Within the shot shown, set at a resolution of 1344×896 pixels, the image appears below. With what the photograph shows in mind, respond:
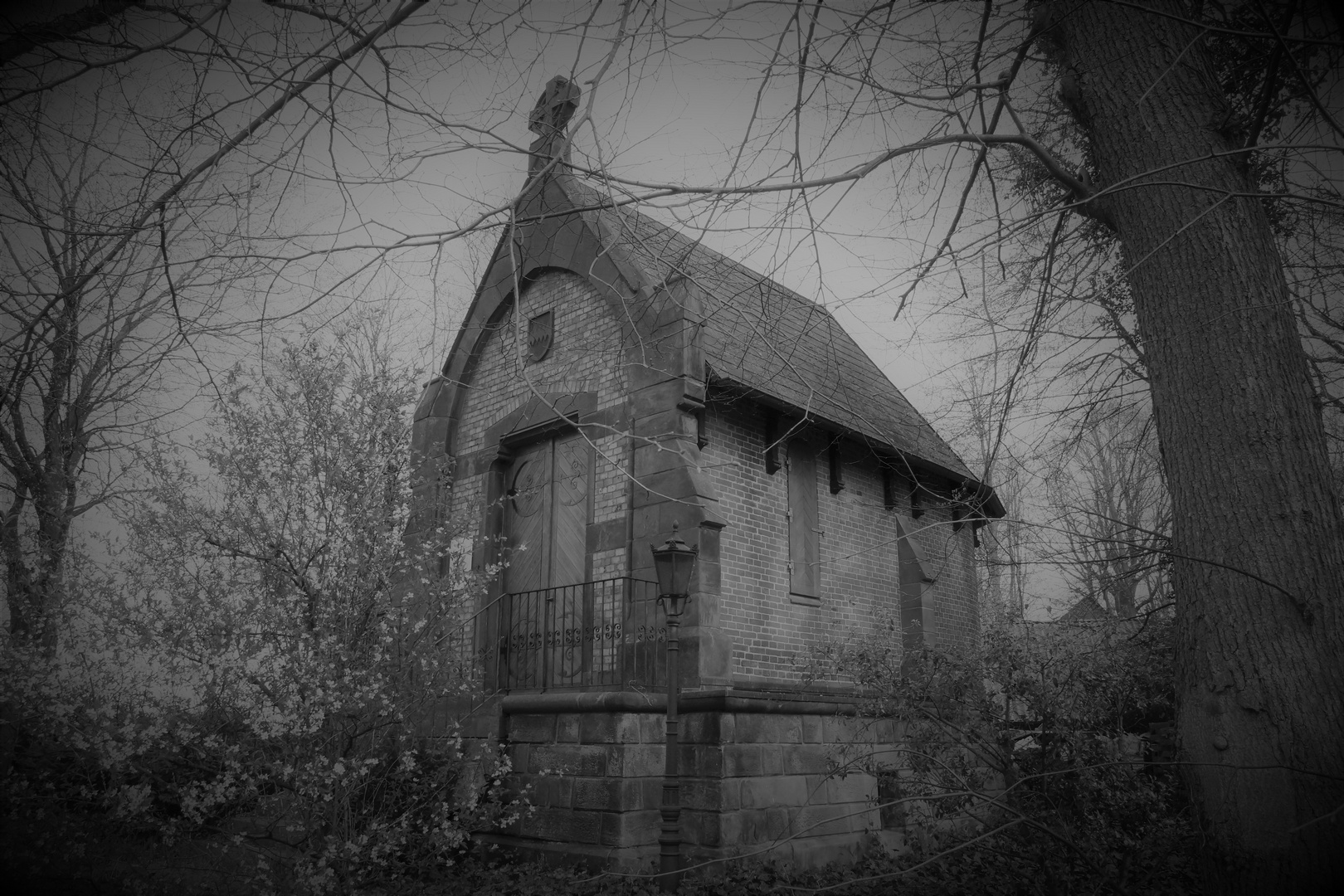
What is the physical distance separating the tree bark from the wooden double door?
6320 millimetres

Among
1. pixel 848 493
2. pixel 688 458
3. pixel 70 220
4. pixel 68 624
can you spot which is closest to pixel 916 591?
pixel 848 493

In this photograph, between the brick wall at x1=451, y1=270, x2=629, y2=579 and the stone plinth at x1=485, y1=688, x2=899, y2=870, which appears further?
the brick wall at x1=451, y1=270, x2=629, y2=579

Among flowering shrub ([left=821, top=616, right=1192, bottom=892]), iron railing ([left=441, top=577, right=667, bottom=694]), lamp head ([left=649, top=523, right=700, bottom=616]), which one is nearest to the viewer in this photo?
flowering shrub ([left=821, top=616, right=1192, bottom=892])

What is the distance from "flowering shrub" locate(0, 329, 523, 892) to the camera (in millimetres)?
6379

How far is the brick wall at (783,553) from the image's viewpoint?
9.88 metres

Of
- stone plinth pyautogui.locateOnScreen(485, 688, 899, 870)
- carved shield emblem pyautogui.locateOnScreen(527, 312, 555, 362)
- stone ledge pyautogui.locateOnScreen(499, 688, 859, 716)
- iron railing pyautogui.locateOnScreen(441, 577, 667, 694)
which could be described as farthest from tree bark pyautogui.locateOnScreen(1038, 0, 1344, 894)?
carved shield emblem pyautogui.locateOnScreen(527, 312, 555, 362)

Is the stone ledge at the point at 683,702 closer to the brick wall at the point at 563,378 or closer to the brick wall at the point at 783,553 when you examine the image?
the brick wall at the point at 783,553

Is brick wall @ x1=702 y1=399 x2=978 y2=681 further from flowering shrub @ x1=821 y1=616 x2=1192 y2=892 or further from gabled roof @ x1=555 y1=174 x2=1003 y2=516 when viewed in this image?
flowering shrub @ x1=821 y1=616 x2=1192 y2=892

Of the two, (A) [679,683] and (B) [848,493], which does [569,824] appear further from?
(B) [848,493]

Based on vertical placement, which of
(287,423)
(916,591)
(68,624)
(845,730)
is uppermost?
(287,423)

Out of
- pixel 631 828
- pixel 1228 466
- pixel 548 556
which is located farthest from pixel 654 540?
pixel 1228 466

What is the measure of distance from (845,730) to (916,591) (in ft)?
13.1

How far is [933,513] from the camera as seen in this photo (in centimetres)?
1430

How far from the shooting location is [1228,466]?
Result: 400 cm
